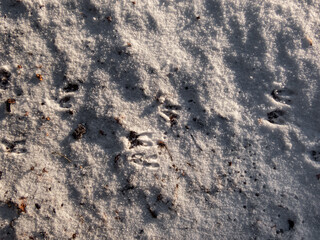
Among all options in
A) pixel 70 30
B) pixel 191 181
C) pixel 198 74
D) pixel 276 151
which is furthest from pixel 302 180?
pixel 70 30

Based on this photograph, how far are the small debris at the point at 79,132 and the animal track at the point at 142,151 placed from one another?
0.30 meters

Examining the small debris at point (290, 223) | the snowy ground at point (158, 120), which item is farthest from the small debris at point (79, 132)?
the small debris at point (290, 223)

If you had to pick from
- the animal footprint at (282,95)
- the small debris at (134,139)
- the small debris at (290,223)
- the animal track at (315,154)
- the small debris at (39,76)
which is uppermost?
the animal footprint at (282,95)

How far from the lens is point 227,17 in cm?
172

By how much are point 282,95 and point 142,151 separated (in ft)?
3.37

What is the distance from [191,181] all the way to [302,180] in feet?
2.40

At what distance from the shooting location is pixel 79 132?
161 cm

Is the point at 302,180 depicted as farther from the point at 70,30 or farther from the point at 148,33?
the point at 70,30

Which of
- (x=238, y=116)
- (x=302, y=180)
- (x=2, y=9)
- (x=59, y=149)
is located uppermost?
(x=2, y=9)

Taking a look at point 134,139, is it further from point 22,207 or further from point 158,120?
point 22,207

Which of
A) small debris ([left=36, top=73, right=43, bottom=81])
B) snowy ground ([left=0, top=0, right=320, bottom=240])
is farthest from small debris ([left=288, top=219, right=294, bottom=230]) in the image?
small debris ([left=36, top=73, right=43, bottom=81])

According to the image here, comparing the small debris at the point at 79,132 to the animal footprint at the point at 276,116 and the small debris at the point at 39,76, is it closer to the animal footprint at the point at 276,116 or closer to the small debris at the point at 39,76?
the small debris at the point at 39,76

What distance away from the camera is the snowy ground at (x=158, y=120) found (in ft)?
5.19

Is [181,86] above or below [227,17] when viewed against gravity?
below
